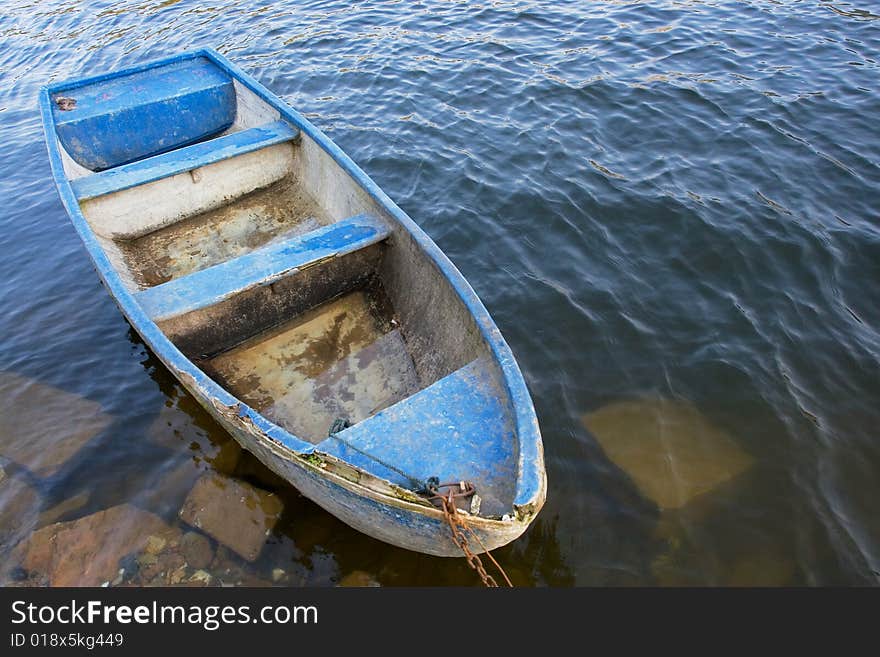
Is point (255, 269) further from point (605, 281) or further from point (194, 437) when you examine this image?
point (605, 281)

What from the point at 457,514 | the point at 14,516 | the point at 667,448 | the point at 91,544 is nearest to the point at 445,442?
the point at 457,514

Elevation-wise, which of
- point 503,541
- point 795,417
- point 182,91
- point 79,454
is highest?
point 182,91

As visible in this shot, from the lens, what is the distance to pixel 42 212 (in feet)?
26.9

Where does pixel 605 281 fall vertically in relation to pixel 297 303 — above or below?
below

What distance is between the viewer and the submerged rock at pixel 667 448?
4492 millimetres

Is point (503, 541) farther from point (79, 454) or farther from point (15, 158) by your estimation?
point (15, 158)

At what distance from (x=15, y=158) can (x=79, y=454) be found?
23.5ft

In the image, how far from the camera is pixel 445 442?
358cm

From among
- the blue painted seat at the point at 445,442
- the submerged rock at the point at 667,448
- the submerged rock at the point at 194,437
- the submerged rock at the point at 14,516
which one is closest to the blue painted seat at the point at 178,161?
the submerged rock at the point at 194,437

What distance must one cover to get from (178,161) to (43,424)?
3.05 m

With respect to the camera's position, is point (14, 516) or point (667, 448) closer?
point (14, 516)

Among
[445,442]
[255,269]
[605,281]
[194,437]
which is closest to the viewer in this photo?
[445,442]

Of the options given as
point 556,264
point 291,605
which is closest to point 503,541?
point 291,605

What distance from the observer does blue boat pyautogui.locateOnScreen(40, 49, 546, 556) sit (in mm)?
3445
